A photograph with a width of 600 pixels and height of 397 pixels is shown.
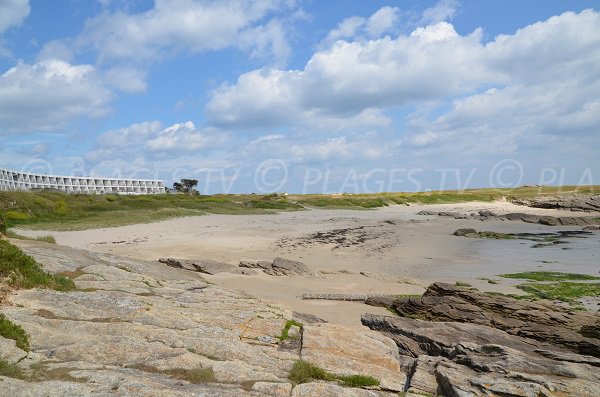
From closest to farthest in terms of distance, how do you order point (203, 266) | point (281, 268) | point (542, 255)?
point (203, 266), point (281, 268), point (542, 255)

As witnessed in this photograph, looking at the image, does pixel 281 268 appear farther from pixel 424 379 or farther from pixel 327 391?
pixel 327 391

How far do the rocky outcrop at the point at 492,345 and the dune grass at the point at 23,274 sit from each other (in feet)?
27.4

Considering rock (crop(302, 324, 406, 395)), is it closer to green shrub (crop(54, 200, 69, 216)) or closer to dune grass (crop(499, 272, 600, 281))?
dune grass (crop(499, 272, 600, 281))

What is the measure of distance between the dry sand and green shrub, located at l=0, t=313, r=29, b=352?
8.90 metres

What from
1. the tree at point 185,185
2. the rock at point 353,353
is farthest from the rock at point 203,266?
the tree at point 185,185

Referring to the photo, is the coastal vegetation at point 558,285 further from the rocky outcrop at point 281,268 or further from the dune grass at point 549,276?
the rocky outcrop at point 281,268

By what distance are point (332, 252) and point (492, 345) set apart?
2232 cm

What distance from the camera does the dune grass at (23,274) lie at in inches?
408

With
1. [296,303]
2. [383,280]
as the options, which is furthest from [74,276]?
[383,280]

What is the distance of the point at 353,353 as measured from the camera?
31.1 ft

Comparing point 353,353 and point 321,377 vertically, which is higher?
point 321,377

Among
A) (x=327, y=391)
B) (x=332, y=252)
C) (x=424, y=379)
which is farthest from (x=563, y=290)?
(x=327, y=391)

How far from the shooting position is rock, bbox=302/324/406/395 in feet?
27.9

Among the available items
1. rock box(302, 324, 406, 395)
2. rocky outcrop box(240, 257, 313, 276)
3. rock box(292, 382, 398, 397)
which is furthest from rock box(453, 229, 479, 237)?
rock box(292, 382, 398, 397)
